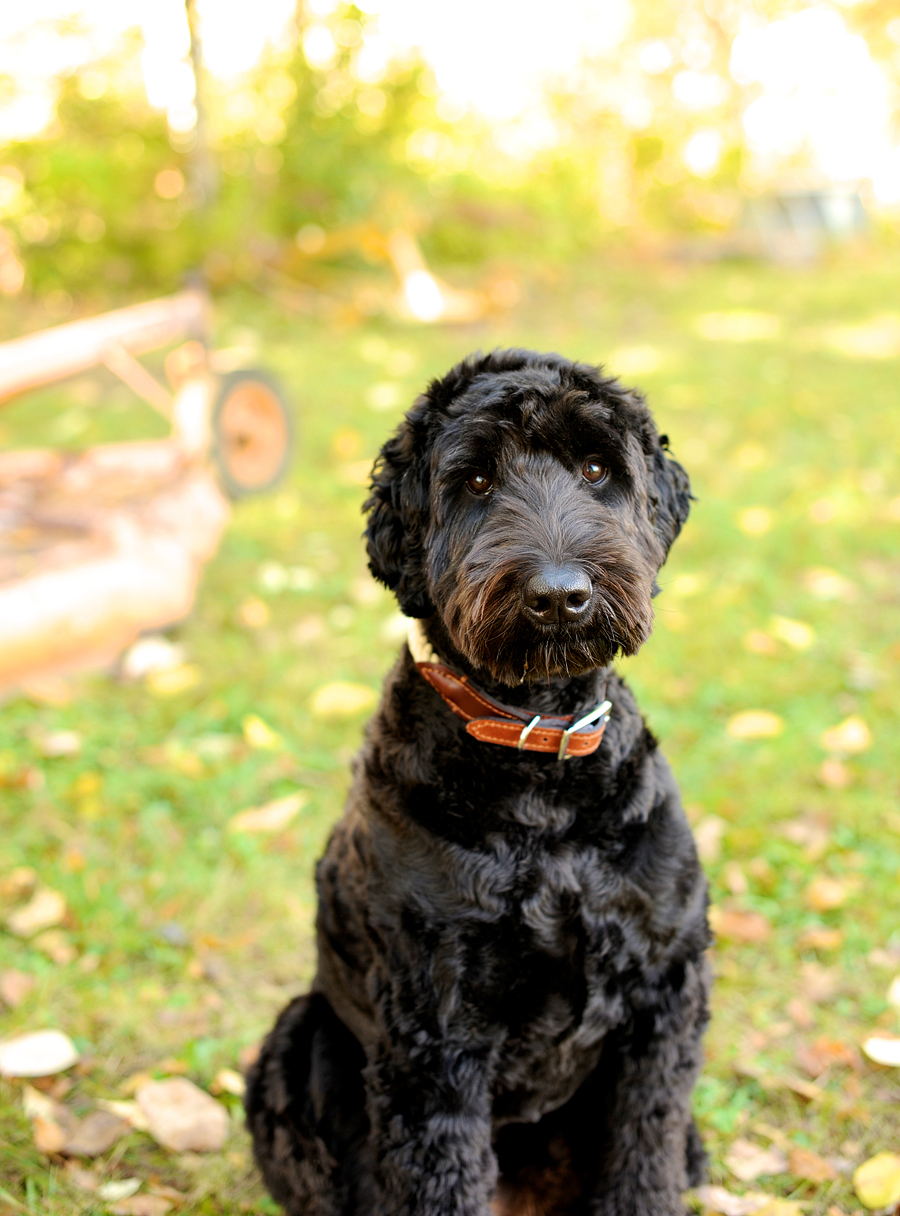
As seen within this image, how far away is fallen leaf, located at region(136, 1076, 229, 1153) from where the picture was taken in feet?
8.96

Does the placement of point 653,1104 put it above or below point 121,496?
below

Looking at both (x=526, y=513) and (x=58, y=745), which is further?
(x=58, y=745)

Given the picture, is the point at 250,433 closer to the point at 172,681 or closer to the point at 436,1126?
the point at 172,681

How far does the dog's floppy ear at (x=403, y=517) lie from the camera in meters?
2.23

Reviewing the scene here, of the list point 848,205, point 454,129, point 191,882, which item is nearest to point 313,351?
point 454,129

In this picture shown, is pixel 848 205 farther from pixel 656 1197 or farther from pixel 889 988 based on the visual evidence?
pixel 656 1197

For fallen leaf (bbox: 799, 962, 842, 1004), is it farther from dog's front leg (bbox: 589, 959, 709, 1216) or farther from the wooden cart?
the wooden cart

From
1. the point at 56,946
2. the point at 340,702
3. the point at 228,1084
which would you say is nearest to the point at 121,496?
the point at 340,702

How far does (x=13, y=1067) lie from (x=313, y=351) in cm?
788

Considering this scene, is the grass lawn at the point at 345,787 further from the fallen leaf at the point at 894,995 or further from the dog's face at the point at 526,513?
the dog's face at the point at 526,513

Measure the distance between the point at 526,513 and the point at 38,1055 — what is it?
2071 mm

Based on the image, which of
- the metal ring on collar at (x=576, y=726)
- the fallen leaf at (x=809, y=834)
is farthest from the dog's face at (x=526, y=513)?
the fallen leaf at (x=809, y=834)

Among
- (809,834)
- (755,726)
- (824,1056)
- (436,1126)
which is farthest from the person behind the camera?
(755,726)

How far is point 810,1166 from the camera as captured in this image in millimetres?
2572
